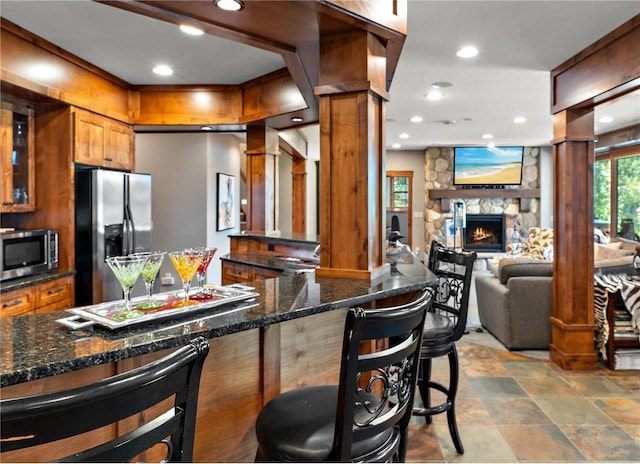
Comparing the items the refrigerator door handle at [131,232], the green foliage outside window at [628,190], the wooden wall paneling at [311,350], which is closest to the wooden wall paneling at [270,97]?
the refrigerator door handle at [131,232]

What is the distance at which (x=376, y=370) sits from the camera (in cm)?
120

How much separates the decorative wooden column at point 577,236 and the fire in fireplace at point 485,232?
19.6ft

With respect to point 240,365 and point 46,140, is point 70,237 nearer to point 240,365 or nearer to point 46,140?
point 46,140

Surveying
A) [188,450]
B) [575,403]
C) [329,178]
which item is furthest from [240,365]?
[575,403]

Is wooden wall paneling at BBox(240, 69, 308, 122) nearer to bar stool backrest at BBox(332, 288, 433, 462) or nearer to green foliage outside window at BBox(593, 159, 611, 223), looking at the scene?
bar stool backrest at BBox(332, 288, 433, 462)

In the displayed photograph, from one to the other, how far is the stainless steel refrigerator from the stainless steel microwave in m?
0.23

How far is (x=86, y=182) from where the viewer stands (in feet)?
12.1

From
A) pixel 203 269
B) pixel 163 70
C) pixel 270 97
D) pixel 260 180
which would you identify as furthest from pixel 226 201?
pixel 203 269

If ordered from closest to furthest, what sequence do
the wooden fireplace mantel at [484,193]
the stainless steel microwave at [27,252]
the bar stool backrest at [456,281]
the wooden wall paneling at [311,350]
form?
1. the wooden wall paneling at [311,350]
2. the bar stool backrest at [456,281]
3. the stainless steel microwave at [27,252]
4. the wooden fireplace mantel at [484,193]

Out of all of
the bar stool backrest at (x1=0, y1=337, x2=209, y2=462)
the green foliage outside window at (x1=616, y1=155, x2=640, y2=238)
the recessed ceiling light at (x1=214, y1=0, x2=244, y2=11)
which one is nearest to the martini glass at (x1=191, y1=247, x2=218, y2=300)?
the bar stool backrest at (x1=0, y1=337, x2=209, y2=462)

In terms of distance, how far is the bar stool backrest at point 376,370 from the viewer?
114cm

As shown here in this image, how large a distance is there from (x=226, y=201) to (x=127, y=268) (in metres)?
4.83

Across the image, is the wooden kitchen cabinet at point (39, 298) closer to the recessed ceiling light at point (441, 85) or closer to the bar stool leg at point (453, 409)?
the bar stool leg at point (453, 409)

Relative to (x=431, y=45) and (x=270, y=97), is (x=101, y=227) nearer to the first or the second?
(x=270, y=97)
